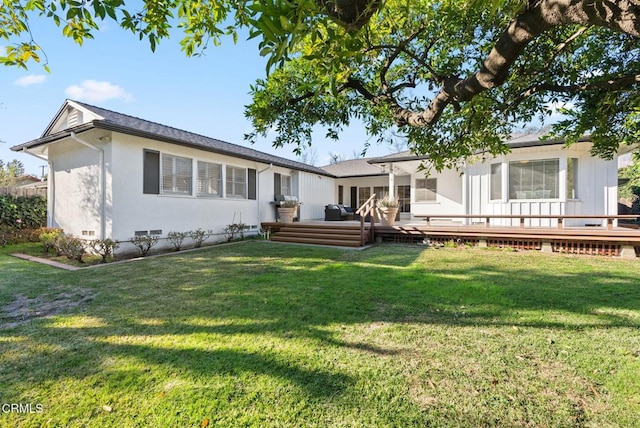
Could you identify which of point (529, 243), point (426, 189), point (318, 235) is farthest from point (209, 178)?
point (529, 243)

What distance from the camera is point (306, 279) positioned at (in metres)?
5.44

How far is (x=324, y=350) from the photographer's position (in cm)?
280

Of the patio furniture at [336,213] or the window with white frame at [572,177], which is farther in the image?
the patio furniture at [336,213]

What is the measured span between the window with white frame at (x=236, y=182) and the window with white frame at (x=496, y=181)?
9.60 metres

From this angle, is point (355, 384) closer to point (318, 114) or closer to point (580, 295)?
point (580, 295)

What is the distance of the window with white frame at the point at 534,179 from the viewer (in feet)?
33.7

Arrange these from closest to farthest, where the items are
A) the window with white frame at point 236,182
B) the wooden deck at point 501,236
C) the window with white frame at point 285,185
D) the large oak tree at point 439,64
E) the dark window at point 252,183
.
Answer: the large oak tree at point 439,64
the wooden deck at point 501,236
the window with white frame at point 236,182
the dark window at point 252,183
the window with white frame at point 285,185

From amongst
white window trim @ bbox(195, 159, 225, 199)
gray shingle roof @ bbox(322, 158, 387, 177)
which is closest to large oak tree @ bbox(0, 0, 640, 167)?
white window trim @ bbox(195, 159, 225, 199)

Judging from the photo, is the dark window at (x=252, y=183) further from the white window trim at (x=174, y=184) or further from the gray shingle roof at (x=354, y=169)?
the gray shingle roof at (x=354, y=169)

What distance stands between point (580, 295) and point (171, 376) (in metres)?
5.32

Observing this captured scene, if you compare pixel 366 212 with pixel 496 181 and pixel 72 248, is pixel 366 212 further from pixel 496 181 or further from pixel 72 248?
pixel 72 248

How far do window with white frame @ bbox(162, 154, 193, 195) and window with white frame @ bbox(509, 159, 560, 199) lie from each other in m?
11.2


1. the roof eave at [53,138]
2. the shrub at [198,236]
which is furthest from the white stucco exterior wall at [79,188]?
the shrub at [198,236]

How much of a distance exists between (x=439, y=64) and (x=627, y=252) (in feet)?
22.7
